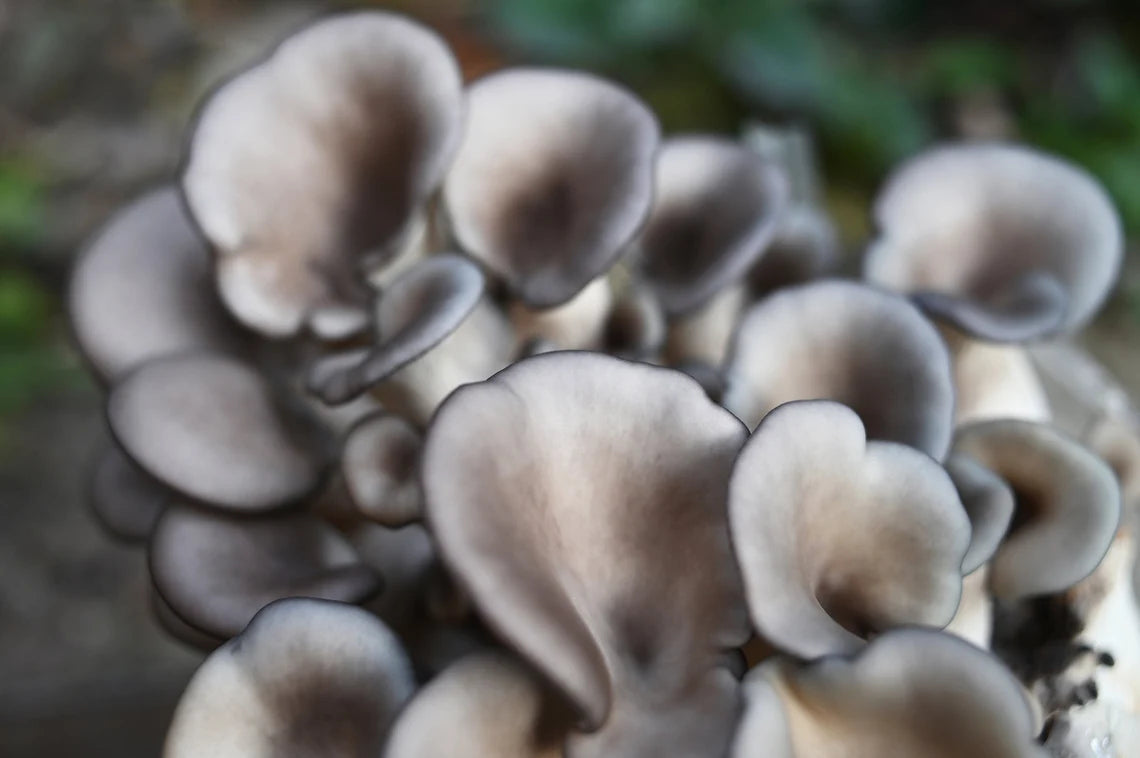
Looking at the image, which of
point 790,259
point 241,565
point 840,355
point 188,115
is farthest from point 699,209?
point 188,115

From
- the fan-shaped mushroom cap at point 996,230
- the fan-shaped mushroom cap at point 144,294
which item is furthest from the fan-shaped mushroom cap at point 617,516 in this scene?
the fan-shaped mushroom cap at point 144,294

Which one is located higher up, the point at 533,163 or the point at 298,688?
the point at 533,163

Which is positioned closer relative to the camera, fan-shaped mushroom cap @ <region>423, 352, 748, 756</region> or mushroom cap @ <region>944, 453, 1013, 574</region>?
fan-shaped mushroom cap @ <region>423, 352, 748, 756</region>

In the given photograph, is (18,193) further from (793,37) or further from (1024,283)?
(1024,283)

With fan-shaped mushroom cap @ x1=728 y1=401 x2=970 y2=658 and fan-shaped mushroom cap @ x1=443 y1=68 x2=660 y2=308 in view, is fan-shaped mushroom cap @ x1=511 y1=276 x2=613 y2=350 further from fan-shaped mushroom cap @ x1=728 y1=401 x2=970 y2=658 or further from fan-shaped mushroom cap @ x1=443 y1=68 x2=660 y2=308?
fan-shaped mushroom cap @ x1=728 y1=401 x2=970 y2=658

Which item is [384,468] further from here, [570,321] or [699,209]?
[699,209]

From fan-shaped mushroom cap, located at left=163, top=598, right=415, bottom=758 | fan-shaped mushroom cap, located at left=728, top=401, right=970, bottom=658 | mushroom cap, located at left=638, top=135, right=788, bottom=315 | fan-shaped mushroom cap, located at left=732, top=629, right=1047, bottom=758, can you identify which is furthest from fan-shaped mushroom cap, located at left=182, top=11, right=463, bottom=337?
fan-shaped mushroom cap, located at left=732, top=629, right=1047, bottom=758
